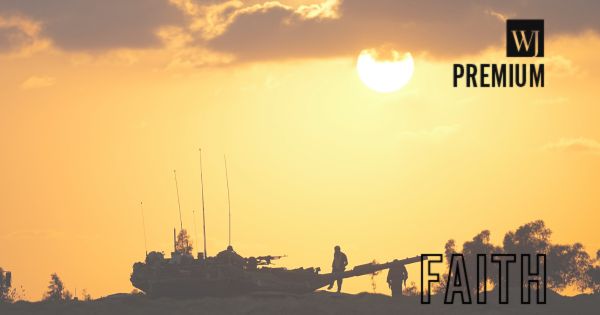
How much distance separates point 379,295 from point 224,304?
7842 mm

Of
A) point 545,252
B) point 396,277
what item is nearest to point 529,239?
point 545,252

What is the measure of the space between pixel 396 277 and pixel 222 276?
906 centimetres

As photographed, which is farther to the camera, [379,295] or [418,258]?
[418,258]

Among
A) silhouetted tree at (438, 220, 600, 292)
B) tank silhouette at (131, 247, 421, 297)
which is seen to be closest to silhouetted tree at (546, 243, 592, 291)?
silhouetted tree at (438, 220, 600, 292)

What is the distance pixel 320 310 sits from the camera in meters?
75.8

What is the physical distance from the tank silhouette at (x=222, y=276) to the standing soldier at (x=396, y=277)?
0.30m

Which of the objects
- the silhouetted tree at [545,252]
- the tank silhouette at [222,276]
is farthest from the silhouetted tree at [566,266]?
the tank silhouette at [222,276]

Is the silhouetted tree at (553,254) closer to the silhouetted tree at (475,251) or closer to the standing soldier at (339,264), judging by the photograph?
the silhouetted tree at (475,251)

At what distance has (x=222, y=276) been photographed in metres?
83.9

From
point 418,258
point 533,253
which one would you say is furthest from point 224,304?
point 533,253

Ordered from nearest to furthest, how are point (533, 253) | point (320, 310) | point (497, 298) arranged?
point (320, 310) → point (497, 298) → point (533, 253)

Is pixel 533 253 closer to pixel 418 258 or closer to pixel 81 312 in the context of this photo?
pixel 418 258

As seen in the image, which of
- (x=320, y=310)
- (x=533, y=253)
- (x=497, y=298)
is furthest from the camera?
(x=533, y=253)

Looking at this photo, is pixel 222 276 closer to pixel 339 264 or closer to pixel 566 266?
pixel 339 264
